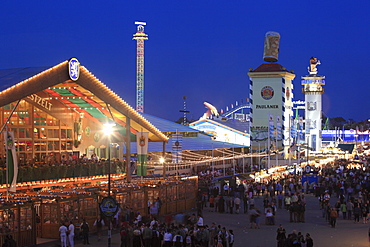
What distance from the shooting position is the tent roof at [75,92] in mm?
Answer: 26281

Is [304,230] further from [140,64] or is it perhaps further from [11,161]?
[140,64]

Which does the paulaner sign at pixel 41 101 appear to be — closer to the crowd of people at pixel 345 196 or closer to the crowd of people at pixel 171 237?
the crowd of people at pixel 171 237

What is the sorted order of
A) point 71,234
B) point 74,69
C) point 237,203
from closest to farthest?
point 71,234 → point 74,69 → point 237,203

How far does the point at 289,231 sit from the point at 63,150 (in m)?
14.5

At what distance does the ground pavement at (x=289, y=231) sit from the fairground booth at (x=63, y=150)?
5.60 feet

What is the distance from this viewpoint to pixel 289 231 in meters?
25.6

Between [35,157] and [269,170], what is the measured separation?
2817 centimetres

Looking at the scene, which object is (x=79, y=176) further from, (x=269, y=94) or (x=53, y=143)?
(x=269, y=94)

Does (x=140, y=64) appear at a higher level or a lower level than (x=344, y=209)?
higher

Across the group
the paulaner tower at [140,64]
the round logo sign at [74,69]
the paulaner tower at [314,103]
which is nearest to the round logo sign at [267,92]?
the paulaner tower at [314,103]

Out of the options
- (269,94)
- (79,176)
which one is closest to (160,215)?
(79,176)

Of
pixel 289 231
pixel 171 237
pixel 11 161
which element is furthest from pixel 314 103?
pixel 171 237

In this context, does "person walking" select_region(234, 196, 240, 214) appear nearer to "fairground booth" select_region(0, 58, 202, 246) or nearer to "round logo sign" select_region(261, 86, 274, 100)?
"fairground booth" select_region(0, 58, 202, 246)

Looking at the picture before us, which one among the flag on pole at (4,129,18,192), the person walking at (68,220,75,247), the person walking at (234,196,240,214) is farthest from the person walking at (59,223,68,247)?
the person walking at (234,196,240,214)
